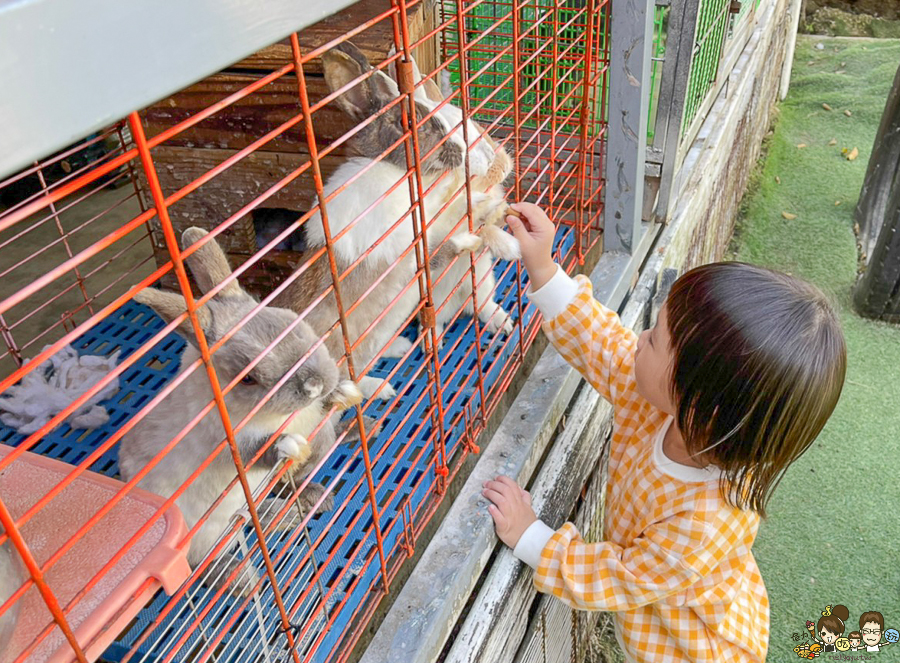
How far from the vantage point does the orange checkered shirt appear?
146 cm

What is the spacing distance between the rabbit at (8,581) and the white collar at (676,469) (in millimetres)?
1160

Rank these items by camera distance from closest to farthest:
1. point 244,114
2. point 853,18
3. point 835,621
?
point 244,114, point 835,621, point 853,18

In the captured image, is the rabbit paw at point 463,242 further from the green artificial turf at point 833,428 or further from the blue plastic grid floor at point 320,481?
the green artificial turf at point 833,428

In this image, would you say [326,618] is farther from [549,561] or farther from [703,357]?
[703,357]

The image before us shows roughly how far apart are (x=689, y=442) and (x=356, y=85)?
36.1 inches

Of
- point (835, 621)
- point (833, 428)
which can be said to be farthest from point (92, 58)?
point (833, 428)

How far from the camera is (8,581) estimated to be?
3.03 feet

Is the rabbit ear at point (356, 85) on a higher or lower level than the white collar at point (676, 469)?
Answer: higher

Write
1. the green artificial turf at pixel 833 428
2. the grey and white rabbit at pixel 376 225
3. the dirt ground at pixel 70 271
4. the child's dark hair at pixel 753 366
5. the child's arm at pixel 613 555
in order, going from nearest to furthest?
the child's dark hair at pixel 753 366 < the child's arm at pixel 613 555 < the grey and white rabbit at pixel 376 225 < the green artificial turf at pixel 833 428 < the dirt ground at pixel 70 271

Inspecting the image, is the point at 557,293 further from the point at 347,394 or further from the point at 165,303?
the point at 165,303

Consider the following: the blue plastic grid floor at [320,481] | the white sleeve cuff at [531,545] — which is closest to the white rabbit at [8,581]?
the blue plastic grid floor at [320,481]

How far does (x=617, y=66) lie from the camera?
2033 mm
